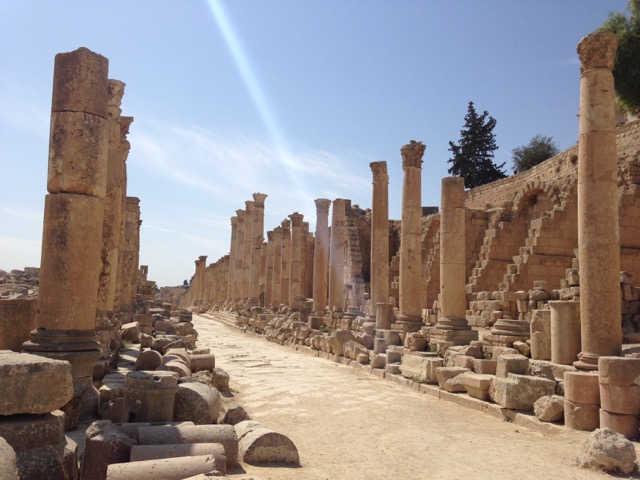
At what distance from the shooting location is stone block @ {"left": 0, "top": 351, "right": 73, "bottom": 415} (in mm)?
4594

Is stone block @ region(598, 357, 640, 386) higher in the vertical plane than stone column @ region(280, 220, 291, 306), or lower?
lower

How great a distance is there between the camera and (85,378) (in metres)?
6.87

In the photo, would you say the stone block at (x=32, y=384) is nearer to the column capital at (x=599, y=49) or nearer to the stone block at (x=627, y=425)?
the stone block at (x=627, y=425)

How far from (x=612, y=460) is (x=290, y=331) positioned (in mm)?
17746

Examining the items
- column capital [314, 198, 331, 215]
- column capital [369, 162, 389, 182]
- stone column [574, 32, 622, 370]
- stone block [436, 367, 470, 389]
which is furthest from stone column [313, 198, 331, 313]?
stone column [574, 32, 622, 370]

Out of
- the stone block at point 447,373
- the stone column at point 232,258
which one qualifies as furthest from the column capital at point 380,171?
the stone column at point 232,258

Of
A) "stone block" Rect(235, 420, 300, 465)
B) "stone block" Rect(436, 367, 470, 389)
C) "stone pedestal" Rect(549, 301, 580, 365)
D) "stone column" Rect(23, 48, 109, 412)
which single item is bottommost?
"stone block" Rect(235, 420, 300, 465)

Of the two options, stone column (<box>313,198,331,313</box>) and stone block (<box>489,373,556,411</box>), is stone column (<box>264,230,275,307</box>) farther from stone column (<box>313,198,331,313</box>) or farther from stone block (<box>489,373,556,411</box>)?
stone block (<box>489,373,556,411</box>)

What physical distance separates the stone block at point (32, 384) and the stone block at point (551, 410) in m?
6.66

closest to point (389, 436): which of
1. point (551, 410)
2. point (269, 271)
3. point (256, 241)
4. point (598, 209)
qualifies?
point (551, 410)

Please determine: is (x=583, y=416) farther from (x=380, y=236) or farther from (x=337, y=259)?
(x=337, y=259)

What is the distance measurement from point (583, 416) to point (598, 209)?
3202 millimetres

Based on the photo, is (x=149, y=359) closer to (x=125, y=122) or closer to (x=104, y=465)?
(x=104, y=465)

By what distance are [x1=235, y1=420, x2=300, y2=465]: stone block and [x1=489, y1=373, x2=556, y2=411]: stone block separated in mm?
4299
